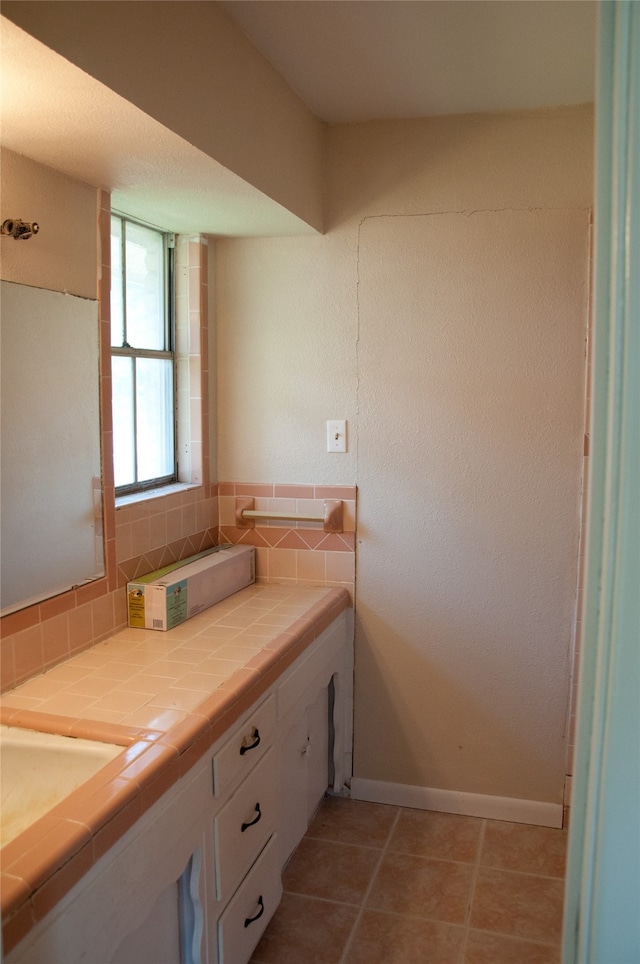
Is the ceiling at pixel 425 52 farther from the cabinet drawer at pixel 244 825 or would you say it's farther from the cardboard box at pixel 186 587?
the cabinet drawer at pixel 244 825

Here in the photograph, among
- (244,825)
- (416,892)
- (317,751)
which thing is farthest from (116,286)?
(416,892)

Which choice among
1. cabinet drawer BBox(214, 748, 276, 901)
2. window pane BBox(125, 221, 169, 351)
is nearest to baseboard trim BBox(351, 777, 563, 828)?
Answer: cabinet drawer BBox(214, 748, 276, 901)

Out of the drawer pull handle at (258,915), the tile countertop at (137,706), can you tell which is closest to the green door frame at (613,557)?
the tile countertop at (137,706)

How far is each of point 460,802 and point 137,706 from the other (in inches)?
58.6

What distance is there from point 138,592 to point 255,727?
0.56 metres

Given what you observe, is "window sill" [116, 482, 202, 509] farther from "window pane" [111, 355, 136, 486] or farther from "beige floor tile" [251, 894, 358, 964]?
"beige floor tile" [251, 894, 358, 964]

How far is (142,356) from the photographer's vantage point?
2.41 metres

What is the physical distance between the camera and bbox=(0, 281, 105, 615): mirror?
1.70 meters

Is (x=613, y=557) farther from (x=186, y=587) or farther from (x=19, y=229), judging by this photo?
(x=186, y=587)

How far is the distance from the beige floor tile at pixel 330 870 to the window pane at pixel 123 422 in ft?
4.29

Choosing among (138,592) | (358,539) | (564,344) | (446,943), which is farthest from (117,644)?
(564,344)

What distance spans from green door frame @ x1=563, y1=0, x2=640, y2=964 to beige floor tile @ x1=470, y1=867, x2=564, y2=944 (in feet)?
5.09

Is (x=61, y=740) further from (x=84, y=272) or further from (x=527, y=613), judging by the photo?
(x=527, y=613)

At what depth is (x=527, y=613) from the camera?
2.56 meters
